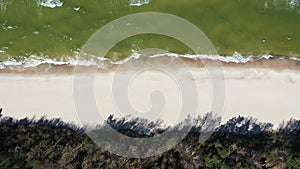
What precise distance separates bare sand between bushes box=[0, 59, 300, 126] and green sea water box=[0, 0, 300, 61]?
480 millimetres

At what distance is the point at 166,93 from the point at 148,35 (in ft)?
4.62

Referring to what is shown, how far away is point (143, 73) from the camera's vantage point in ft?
32.7

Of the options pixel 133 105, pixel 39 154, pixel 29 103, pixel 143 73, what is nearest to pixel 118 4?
pixel 143 73

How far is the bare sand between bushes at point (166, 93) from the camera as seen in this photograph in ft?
32.3

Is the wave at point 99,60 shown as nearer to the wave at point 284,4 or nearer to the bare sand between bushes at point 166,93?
the bare sand between bushes at point 166,93

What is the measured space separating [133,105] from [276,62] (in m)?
3.42

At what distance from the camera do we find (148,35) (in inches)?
396

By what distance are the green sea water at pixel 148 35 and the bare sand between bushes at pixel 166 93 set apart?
480mm

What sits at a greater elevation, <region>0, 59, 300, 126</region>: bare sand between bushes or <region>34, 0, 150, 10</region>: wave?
<region>34, 0, 150, 10</region>: wave

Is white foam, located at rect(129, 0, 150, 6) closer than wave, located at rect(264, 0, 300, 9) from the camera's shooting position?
No

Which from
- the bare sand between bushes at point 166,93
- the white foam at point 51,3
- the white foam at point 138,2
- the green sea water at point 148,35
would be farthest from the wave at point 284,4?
the white foam at point 51,3

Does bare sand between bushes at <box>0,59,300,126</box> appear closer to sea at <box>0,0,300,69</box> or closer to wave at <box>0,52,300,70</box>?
wave at <box>0,52,300,70</box>

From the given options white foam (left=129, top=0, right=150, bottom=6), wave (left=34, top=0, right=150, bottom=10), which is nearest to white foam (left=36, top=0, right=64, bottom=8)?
wave (left=34, top=0, right=150, bottom=10)

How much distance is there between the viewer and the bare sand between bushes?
9.84 metres
